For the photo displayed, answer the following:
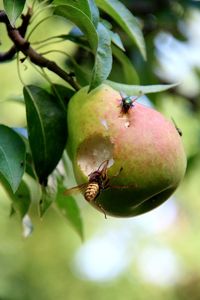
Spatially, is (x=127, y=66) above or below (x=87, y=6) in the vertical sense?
below

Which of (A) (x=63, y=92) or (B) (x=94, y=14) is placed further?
(A) (x=63, y=92)

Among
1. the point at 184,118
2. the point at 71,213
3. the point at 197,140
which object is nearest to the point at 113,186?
the point at 71,213

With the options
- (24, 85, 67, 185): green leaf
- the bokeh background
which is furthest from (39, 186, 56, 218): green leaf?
the bokeh background

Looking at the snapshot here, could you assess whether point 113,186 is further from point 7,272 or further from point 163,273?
point 163,273

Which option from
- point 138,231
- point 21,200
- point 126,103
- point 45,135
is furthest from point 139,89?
point 138,231

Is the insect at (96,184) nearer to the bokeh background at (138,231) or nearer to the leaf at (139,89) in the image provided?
the leaf at (139,89)

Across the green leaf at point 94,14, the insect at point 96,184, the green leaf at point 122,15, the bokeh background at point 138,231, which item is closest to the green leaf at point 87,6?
the green leaf at point 94,14

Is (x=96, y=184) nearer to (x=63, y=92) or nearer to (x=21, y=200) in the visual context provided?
(x=63, y=92)

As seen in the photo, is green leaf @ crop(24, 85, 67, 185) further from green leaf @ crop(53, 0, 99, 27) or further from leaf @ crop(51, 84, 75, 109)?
green leaf @ crop(53, 0, 99, 27)

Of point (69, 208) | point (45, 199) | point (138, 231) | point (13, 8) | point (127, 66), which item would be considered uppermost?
point (13, 8)
